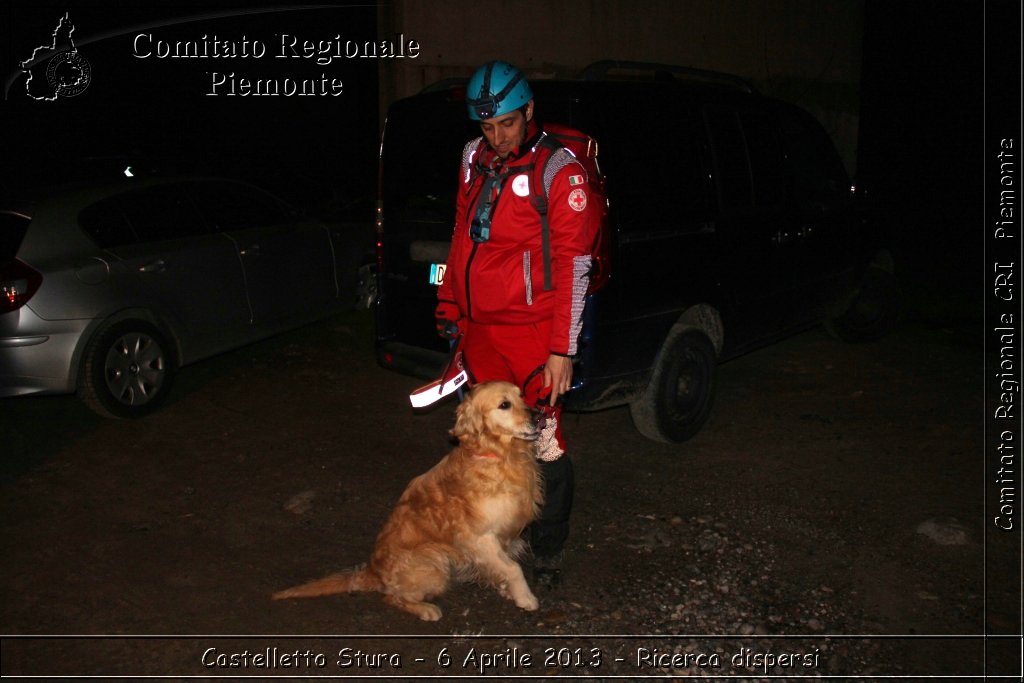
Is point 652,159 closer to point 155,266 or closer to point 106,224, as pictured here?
point 155,266

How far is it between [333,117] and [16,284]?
42.5ft

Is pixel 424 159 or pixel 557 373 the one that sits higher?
pixel 424 159

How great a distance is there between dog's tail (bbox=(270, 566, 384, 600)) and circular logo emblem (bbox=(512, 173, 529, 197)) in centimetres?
163

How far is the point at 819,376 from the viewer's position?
659 centimetres

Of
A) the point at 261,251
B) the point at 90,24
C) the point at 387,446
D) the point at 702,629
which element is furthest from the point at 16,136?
the point at 702,629

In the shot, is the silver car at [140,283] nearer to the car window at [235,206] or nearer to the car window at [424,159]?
the car window at [235,206]

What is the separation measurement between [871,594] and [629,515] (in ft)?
4.03

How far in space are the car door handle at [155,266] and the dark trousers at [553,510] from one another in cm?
359

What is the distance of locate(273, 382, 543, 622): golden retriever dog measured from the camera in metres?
3.20

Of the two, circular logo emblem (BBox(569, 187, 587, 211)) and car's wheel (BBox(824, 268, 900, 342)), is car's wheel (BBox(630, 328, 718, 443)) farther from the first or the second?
car's wheel (BBox(824, 268, 900, 342))

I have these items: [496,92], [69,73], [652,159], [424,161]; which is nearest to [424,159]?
[424,161]

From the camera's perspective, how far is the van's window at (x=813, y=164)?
6121mm

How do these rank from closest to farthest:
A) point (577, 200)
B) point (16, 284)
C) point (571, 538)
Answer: point (577, 200)
point (571, 538)
point (16, 284)

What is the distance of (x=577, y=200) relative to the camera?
122 inches
